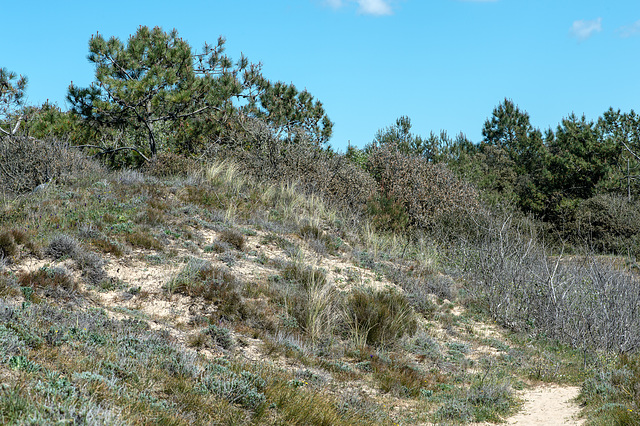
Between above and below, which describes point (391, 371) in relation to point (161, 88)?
below

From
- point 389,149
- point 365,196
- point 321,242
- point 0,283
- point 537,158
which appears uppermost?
point 537,158

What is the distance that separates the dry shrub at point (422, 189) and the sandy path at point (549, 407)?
834 cm

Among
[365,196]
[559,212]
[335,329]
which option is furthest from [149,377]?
[559,212]

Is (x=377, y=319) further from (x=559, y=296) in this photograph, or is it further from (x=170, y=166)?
(x=170, y=166)

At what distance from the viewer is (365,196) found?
1523 cm

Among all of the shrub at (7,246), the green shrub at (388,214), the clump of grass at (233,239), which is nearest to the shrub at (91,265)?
the shrub at (7,246)

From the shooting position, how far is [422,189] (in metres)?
15.6

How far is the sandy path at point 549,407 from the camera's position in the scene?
18.9 ft

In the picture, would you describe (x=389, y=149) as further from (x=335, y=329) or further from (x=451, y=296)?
(x=335, y=329)

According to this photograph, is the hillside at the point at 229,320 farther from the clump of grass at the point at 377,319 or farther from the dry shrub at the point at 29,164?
the dry shrub at the point at 29,164

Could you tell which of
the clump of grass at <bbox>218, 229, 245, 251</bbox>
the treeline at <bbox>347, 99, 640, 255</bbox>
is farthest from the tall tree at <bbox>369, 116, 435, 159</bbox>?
the clump of grass at <bbox>218, 229, 245, 251</bbox>

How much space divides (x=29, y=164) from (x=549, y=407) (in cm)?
1146

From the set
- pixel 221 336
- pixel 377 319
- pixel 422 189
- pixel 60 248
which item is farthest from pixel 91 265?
pixel 422 189

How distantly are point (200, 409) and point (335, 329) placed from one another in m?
4.25
